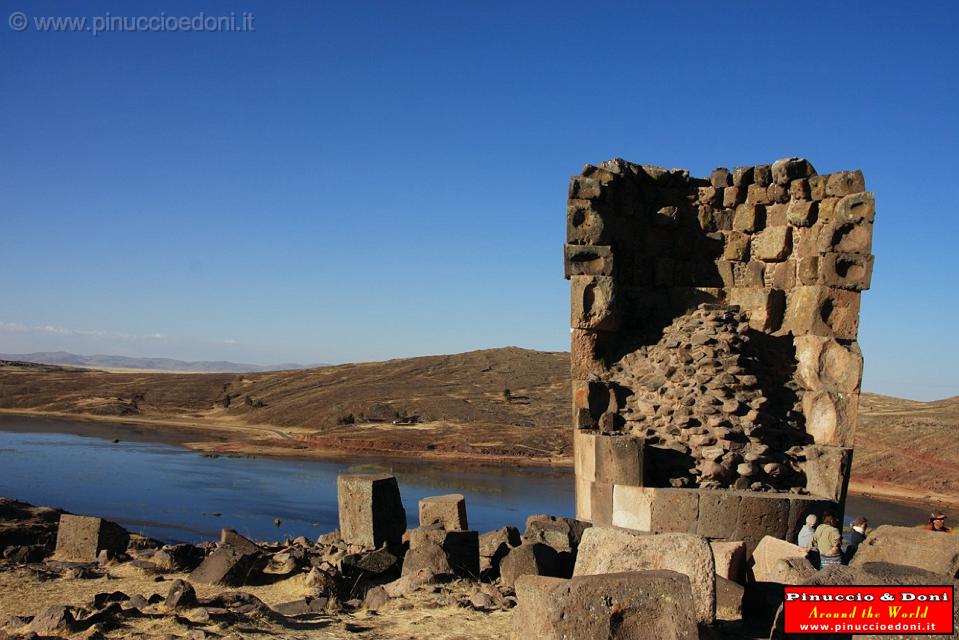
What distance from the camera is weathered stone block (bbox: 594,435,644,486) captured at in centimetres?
862

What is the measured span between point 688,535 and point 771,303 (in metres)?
5.18

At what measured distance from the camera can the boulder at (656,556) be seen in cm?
584

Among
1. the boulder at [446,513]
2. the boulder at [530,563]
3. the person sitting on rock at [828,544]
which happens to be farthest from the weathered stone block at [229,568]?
the person sitting on rock at [828,544]

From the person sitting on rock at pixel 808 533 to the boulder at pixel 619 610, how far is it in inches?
126

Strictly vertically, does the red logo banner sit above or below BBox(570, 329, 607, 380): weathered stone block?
below

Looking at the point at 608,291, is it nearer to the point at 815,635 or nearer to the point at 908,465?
the point at 815,635

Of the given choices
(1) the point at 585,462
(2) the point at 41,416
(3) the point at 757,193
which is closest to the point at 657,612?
(1) the point at 585,462

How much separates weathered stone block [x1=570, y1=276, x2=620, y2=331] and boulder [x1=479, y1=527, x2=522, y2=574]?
274 centimetres

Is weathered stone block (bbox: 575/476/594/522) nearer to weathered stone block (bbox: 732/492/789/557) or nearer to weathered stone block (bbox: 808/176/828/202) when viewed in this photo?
weathered stone block (bbox: 732/492/789/557)

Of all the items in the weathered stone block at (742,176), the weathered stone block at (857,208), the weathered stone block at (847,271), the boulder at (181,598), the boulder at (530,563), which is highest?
the weathered stone block at (742,176)

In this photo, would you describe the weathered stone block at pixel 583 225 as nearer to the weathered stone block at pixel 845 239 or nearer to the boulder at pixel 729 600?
the weathered stone block at pixel 845 239

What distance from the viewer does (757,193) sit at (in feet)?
36.1

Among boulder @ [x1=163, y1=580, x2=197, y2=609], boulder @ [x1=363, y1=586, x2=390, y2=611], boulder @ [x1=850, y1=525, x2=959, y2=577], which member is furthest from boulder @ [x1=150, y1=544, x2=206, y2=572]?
boulder @ [x1=850, y1=525, x2=959, y2=577]

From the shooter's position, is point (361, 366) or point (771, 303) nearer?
point (771, 303)
